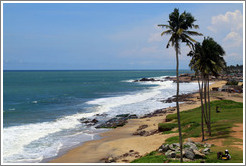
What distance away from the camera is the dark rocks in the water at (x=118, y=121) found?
132 ft

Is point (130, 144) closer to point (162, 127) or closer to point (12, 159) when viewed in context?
point (162, 127)

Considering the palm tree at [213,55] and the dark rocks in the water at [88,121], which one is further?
the dark rocks in the water at [88,121]

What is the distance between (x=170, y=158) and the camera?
56.4 feet

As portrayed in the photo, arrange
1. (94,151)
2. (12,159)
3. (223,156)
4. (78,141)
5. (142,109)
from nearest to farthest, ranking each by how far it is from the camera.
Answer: (223,156), (12,159), (94,151), (78,141), (142,109)

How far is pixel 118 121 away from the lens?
4288 centimetres

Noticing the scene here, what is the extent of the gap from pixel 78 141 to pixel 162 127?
12.2m

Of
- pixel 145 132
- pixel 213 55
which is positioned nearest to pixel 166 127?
pixel 145 132

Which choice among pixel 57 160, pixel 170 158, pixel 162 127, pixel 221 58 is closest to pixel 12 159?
pixel 57 160

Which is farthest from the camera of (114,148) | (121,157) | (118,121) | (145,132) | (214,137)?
(118,121)

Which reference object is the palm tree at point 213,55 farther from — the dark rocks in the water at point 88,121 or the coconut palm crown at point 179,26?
the dark rocks in the water at point 88,121

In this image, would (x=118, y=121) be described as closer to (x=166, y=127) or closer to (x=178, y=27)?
(x=166, y=127)

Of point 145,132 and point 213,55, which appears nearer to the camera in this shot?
point 213,55

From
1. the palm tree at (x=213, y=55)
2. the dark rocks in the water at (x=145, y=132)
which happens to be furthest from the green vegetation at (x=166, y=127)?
the palm tree at (x=213, y=55)

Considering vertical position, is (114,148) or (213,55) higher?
(213,55)
